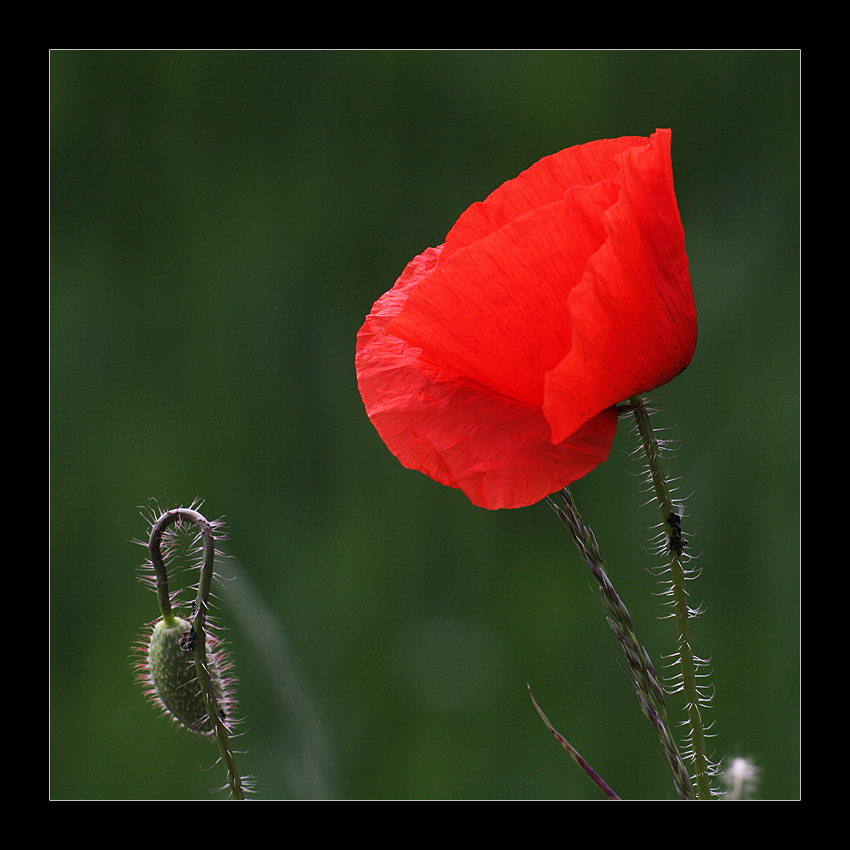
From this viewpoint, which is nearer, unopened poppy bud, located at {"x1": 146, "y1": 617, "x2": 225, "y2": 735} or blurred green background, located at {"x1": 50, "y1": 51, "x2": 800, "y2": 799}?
unopened poppy bud, located at {"x1": 146, "y1": 617, "x2": 225, "y2": 735}

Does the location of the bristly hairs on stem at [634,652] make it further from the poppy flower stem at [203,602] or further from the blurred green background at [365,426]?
the blurred green background at [365,426]

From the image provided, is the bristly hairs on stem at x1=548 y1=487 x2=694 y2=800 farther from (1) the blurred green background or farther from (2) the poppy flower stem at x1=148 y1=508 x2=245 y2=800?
(1) the blurred green background

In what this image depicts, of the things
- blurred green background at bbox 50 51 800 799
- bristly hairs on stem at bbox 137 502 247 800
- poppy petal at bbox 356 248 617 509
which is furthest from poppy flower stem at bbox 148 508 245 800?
blurred green background at bbox 50 51 800 799

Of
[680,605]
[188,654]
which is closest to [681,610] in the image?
[680,605]

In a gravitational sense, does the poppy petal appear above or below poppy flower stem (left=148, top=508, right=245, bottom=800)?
above

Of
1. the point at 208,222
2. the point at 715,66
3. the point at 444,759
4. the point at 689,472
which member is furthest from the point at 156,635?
→ the point at 715,66

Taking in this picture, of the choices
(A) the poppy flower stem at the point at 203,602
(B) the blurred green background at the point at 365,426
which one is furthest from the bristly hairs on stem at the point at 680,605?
(B) the blurred green background at the point at 365,426
